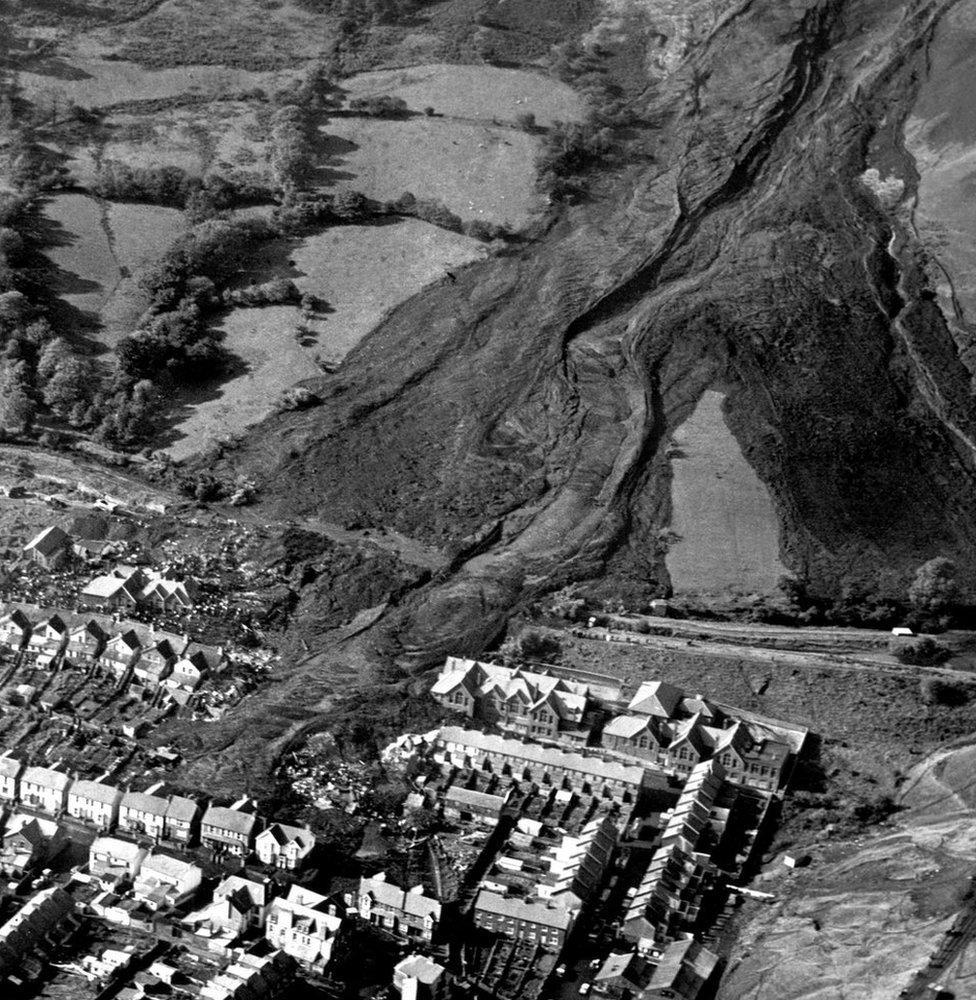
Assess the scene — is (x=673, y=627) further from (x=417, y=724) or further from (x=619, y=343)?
(x=619, y=343)

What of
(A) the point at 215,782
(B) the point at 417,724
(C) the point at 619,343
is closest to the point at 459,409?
(C) the point at 619,343

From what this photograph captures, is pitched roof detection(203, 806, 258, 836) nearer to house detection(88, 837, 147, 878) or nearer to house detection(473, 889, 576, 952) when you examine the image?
house detection(88, 837, 147, 878)

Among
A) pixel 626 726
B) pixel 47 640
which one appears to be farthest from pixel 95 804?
pixel 626 726

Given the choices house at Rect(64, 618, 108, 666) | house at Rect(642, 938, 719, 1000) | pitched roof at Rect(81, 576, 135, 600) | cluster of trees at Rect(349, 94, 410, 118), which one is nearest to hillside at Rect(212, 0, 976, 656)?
pitched roof at Rect(81, 576, 135, 600)

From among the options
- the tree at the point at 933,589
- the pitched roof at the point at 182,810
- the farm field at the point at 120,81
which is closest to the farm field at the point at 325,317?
the farm field at the point at 120,81

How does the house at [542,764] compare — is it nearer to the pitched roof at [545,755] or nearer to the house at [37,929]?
the pitched roof at [545,755]

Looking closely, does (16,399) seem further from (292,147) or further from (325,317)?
(292,147)
